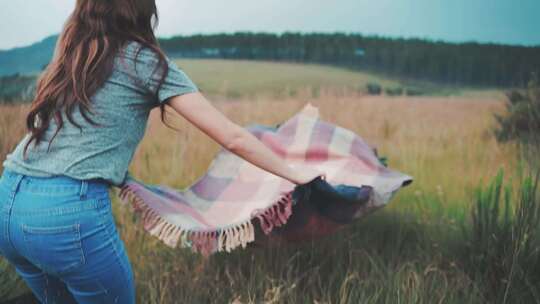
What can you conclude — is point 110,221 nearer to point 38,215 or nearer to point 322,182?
point 38,215

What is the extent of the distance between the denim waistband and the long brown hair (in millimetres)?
81

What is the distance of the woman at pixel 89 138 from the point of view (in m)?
1.38

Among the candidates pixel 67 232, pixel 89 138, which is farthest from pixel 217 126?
pixel 67 232

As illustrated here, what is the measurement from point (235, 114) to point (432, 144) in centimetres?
125

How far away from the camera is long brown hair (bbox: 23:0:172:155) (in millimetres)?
1419

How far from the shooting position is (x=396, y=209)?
289cm

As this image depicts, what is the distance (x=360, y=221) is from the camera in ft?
9.00

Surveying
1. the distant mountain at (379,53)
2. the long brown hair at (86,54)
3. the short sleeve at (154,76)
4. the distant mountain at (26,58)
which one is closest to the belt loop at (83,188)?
the long brown hair at (86,54)

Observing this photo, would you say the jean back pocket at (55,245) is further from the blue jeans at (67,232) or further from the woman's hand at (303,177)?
the woman's hand at (303,177)

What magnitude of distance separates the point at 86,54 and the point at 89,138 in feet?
0.62

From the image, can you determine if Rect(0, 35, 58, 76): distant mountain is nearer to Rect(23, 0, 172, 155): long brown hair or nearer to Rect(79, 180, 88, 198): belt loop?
Rect(23, 0, 172, 155): long brown hair

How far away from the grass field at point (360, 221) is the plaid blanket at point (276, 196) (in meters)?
0.21

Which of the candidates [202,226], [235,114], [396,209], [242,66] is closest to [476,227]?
[396,209]

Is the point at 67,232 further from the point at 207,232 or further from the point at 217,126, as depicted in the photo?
the point at 207,232
